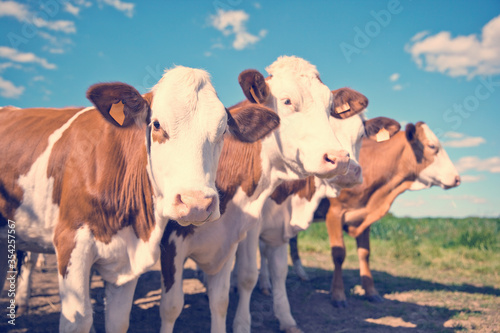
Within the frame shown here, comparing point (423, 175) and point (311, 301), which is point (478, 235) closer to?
point (423, 175)

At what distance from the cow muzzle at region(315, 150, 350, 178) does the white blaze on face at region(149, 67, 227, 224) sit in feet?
3.68

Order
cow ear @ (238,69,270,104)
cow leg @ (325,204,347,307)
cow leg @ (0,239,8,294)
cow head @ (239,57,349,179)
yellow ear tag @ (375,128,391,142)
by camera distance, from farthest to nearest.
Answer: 1. yellow ear tag @ (375,128,391,142)
2. cow leg @ (325,204,347,307)
3. cow leg @ (0,239,8,294)
4. cow ear @ (238,69,270,104)
5. cow head @ (239,57,349,179)

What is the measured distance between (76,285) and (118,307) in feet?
1.60

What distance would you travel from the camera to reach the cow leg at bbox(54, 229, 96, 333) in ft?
9.91

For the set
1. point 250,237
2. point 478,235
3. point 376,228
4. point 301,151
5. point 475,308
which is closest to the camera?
point 301,151

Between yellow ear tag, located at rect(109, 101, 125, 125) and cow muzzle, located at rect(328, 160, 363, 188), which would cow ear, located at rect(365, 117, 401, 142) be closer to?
cow muzzle, located at rect(328, 160, 363, 188)

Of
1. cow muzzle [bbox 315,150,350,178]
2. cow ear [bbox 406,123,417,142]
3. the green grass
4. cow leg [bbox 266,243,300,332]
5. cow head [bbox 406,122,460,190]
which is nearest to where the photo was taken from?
cow muzzle [bbox 315,150,350,178]

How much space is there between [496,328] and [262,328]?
2.87 m

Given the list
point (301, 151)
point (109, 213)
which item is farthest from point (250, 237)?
point (109, 213)

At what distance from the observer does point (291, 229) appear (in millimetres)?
5379

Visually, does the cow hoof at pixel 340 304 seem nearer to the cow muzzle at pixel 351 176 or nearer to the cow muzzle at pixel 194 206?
the cow muzzle at pixel 351 176

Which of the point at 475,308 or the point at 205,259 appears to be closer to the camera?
the point at 205,259

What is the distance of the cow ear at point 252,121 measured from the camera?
3721 mm

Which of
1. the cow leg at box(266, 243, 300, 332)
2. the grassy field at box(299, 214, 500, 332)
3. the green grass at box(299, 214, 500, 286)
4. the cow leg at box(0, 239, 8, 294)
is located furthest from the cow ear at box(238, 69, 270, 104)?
the green grass at box(299, 214, 500, 286)
